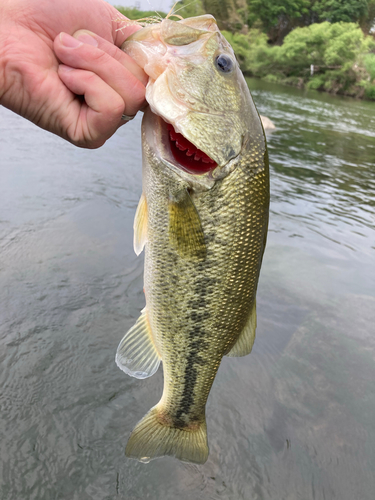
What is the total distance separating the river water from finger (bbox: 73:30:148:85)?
283cm

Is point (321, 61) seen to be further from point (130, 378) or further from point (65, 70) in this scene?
point (65, 70)

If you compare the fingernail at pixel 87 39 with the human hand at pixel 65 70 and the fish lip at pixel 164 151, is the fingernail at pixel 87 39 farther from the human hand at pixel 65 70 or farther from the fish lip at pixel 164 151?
the fish lip at pixel 164 151

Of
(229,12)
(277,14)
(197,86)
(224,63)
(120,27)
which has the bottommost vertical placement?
(197,86)

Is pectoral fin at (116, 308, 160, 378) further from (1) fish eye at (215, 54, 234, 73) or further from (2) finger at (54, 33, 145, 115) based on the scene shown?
(1) fish eye at (215, 54, 234, 73)

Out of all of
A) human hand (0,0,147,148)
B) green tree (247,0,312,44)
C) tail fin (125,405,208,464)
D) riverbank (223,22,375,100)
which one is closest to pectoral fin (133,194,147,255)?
human hand (0,0,147,148)

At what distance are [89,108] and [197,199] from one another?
64cm

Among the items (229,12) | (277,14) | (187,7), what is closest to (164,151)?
(187,7)

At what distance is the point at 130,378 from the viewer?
141 inches

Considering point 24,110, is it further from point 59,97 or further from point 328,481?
point 328,481

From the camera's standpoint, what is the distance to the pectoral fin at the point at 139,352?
84.2 inches

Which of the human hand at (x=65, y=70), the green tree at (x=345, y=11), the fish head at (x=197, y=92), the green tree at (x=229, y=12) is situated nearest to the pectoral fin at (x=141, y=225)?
the fish head at (x=197, y=92)

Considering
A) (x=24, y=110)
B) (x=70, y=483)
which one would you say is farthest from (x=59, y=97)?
(x=70, y=483)

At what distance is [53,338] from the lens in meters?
3.80

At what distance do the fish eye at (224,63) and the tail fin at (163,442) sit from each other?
2020 mm
